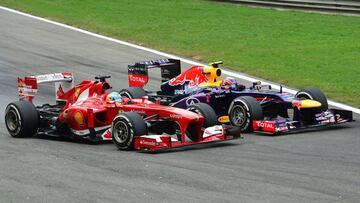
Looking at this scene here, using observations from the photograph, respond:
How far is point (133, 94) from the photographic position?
659 inches

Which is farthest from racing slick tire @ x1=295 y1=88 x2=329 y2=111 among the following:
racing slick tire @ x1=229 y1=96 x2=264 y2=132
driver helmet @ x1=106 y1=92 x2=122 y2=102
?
driver helmet @ x1=106 y1=92 x2=122 y2=102

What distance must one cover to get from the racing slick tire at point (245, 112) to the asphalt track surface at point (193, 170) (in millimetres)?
278

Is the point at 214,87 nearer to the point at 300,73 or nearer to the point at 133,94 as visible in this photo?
the point at 133,94

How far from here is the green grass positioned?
22.5 meters

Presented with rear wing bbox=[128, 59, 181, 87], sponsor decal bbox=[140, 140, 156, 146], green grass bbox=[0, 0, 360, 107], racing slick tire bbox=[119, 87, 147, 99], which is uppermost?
green grass bbox=[0, 0, 360, 107]

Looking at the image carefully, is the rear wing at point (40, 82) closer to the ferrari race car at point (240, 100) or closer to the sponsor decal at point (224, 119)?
the ferrari race car at point (240, 100)

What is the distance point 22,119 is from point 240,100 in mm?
3945

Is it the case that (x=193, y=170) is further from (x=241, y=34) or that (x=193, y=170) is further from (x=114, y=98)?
(x=241, y=34)

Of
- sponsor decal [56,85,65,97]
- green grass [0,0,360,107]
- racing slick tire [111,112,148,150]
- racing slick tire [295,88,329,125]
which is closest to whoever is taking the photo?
racing slick tire [111,112,148,150]

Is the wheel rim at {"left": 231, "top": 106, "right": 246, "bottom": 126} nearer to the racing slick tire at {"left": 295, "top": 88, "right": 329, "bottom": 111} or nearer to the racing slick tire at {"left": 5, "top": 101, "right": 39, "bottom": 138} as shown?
the racing slick tire at {"left": 295, "top": 88, "right": 329, "bottom": 111}

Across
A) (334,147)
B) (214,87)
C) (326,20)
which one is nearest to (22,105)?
(214,87)

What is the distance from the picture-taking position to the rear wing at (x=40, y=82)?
15.5m

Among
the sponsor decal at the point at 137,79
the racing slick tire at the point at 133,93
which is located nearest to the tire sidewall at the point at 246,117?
the racing slick tire at the point at 133,93

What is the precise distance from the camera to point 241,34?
30094 mm
